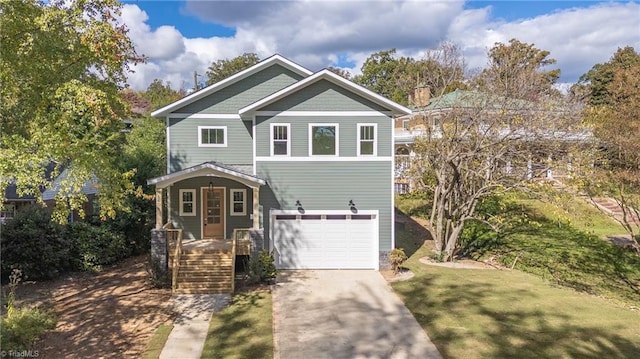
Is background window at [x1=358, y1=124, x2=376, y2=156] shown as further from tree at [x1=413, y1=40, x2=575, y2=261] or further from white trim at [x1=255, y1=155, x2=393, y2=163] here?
tree at [x1=413, y1=40, x2=575, y2=261]

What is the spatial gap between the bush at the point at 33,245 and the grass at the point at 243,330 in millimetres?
6470

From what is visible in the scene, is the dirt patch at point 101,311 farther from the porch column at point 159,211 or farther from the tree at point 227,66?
the tree at point 227,66

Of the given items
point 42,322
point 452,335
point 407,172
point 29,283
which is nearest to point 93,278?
point 29,283

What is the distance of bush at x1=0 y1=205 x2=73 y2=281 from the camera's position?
1326 centimetres

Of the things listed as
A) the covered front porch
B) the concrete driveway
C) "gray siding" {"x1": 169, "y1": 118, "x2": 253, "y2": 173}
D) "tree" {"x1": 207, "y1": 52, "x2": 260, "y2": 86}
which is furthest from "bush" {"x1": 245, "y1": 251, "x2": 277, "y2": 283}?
"tree" {"x1": 207, "y1": 52, "x2": 260, "y2": 86}

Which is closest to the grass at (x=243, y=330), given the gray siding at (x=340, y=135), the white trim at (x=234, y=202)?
the white trim at (x=234, y=202)

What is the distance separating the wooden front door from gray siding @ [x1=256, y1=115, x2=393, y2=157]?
100 inches

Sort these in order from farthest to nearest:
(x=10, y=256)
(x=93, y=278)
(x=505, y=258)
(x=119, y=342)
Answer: (x=505, y=258) → (x=93, y=278) → (x=10, y=256) → (x=119, y=342)

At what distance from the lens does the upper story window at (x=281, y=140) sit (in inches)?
616

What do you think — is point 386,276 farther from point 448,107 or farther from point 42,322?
point 42,322

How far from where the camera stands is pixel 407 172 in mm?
20484

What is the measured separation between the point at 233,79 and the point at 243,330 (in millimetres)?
10132

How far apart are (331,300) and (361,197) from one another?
15.0ft

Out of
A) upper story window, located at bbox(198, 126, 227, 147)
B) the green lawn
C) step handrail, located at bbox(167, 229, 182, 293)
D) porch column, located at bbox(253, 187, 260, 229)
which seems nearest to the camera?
the green lawn
